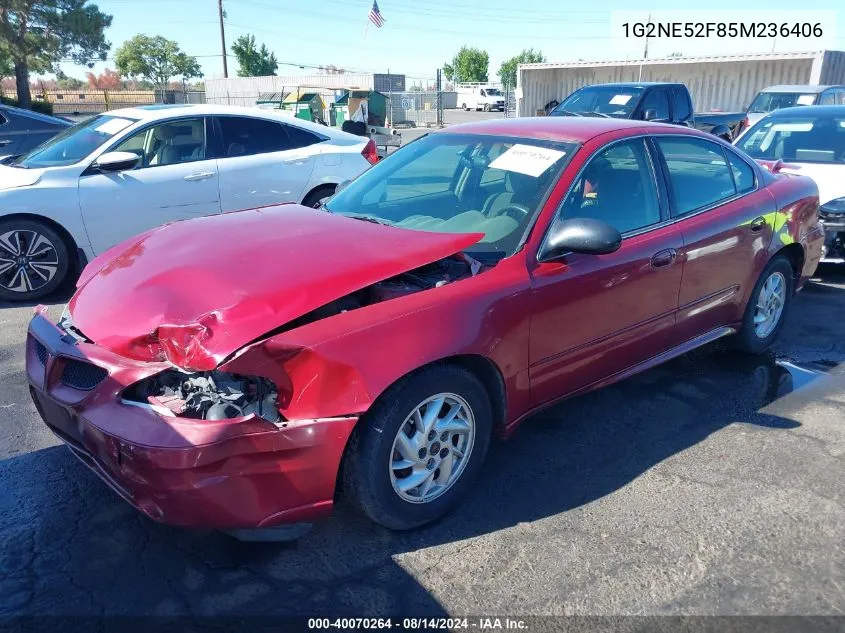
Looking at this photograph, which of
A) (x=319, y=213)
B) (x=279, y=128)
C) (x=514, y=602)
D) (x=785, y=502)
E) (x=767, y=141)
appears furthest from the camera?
(x=767, y=141)

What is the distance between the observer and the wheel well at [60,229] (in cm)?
571

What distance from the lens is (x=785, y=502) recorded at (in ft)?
10.3

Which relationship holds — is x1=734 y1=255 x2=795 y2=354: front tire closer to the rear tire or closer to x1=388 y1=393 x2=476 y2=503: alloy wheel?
x1=388 y1=393 x2=476 y2=503: alloy wheel

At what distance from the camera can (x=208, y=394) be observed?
2430mm

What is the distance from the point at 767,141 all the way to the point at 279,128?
17.3 ft

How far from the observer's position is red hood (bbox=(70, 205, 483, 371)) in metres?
2.48

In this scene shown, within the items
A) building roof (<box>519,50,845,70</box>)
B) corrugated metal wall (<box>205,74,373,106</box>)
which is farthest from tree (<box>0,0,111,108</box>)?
building roof (<box>519,50,845,70</box>)

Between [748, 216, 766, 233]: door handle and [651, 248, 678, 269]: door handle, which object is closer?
[651, 248, 678, 269]: door handle

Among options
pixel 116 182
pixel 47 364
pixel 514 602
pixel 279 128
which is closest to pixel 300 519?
pixel 514 602

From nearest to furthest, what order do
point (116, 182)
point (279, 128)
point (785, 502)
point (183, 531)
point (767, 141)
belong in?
1. point (183, 531)
2. point (785, 502)
3. point (116, 182)
4. point (279, 128)
5. point (767, 141)

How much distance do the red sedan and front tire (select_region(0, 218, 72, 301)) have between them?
294cm

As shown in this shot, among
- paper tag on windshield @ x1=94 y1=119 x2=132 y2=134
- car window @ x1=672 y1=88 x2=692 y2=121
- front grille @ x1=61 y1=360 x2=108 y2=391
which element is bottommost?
front grille @ x1=61 y1=360 x2=108 y2=391

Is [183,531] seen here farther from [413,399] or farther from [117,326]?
[413,399]

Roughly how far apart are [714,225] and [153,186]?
4.63 metres
